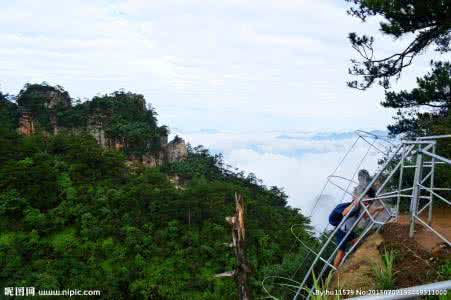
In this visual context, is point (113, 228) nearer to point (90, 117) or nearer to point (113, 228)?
point (113, 228)

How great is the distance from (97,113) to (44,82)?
222 inches

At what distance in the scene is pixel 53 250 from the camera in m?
17.2

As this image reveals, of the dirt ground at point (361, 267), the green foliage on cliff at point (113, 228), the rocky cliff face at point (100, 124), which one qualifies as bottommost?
the green foliage on cliff at point (113, 228)

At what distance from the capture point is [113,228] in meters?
18.9

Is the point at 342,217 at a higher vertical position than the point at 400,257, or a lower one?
higher

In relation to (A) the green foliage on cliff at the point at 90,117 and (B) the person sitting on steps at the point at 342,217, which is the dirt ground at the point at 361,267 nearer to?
(B) the person sitting on steps at the point at 342,217

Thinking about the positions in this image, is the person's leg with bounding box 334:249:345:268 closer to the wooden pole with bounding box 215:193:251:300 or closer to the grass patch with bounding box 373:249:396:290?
the grass patch with bounding box 373:249:396:290

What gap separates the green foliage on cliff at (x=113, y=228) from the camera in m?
15.9

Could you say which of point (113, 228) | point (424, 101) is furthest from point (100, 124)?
point (424, 101)

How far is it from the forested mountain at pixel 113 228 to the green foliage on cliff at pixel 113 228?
5 cm

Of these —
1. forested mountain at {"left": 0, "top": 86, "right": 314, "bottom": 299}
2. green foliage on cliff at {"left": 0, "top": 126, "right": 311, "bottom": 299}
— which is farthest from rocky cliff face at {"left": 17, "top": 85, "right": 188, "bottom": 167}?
green foliage on cliff at {"left": 0, "top": 126, "right": 311, "bottom": 299}

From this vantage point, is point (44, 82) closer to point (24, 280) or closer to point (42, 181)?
point (42, 181)

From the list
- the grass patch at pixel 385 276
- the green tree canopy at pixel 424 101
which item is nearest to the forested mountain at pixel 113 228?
the green tree canopy at pixel 424 101

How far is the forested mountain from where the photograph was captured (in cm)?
1589
